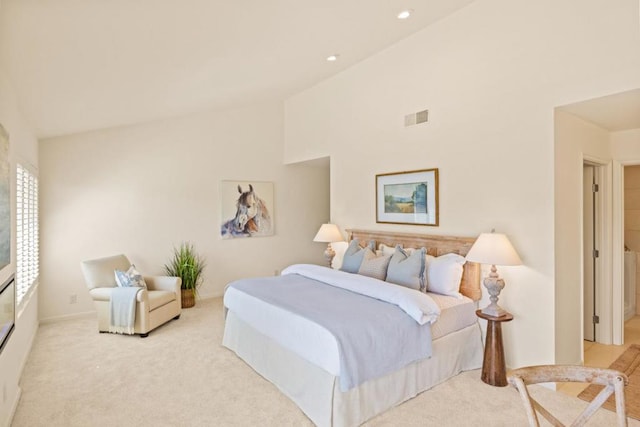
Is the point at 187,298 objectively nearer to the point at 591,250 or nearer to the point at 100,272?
the point at 100,272

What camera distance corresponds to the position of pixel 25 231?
358 centimetres

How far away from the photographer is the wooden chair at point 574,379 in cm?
139

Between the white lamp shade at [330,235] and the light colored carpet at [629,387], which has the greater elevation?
the white lamp shade at [330,235]

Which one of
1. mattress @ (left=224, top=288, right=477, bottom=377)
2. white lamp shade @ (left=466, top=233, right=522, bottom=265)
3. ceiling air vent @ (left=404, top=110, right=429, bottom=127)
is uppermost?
ceiling air vent @ (left=404, top=110, right=429, bottom=127)

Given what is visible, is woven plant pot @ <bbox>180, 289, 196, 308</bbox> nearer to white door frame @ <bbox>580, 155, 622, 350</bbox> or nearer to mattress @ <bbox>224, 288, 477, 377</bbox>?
mattress @ <bbox>224, 288, 477, 377</bbox>

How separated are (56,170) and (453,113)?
5.02 metres

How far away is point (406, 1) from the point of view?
3.35m

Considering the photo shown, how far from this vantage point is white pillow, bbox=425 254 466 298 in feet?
11.5

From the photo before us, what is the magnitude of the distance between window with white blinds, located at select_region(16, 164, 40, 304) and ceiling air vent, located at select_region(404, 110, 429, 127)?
4046 mm

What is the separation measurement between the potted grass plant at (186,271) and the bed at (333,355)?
5.97 feet

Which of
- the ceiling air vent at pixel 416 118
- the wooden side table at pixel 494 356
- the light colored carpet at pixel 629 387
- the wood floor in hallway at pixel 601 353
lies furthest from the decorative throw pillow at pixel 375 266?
the light colored carpet at pixel 629 387

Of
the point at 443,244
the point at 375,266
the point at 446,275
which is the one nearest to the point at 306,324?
the point at 375,266

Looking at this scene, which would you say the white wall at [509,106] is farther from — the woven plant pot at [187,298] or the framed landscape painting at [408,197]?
the woven plant pot at [187,298]

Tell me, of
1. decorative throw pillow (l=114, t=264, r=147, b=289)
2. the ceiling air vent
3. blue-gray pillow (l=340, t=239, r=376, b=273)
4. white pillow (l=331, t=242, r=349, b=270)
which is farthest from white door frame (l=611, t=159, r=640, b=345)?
decorative throw pillow (l=114, t=264, r=147, b=289)
